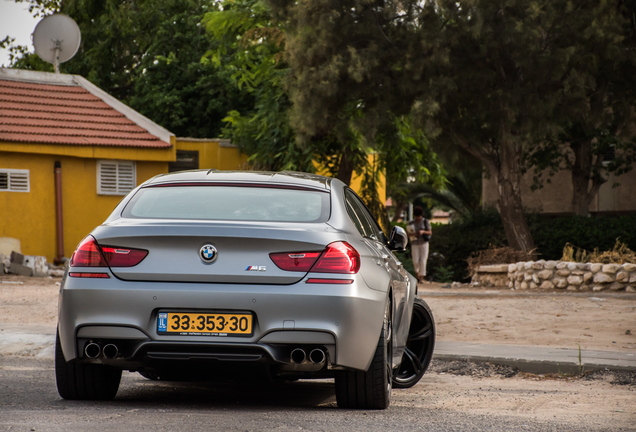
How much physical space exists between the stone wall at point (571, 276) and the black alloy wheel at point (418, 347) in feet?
36.6

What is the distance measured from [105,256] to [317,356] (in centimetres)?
131

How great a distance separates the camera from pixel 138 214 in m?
5.18

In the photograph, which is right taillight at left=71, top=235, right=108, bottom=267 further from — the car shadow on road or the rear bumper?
the car shadow on road

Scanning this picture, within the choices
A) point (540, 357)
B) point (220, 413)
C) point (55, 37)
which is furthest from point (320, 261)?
point (55, 37)

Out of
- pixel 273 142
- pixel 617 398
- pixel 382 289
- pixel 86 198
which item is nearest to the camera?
pixel 382 289

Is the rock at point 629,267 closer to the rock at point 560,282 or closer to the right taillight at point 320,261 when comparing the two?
the rock at point 560,282

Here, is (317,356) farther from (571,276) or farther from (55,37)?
(55,37)

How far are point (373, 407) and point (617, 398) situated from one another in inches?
88.0

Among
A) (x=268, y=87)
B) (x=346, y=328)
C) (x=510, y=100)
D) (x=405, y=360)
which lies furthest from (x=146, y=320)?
(x=268, y=87)

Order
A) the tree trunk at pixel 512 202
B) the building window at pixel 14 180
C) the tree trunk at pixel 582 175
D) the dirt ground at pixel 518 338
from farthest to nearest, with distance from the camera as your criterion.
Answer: the tree trunk at pixel 582 175 → the building window at pixel 14 180 → the tree trunk at pixel 512 202 → the dirt ground at pixel 518 338

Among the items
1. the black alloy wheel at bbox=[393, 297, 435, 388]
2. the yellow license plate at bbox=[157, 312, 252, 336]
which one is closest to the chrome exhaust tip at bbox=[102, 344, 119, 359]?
the yellow license plate at bbox=[157, 312, 252, 336]

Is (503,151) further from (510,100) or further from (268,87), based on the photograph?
(268,87)

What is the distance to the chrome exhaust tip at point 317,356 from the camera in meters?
4.76

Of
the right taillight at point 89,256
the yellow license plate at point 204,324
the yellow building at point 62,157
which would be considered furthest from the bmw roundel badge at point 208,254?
the yellow building at point 62,157
